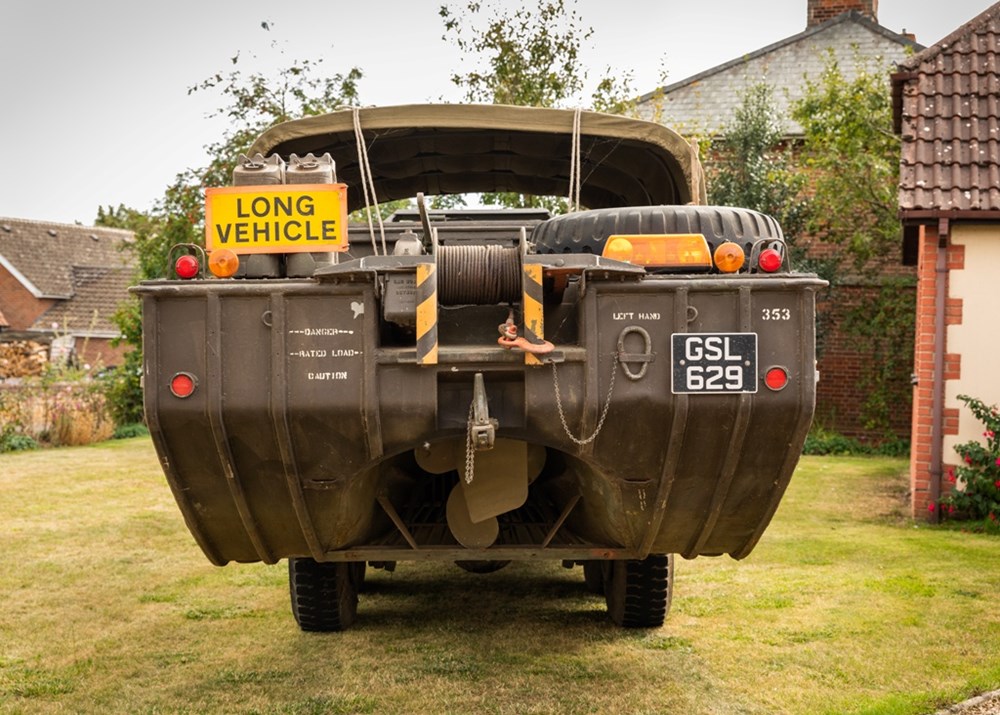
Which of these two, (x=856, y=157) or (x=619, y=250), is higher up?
(x=856, y=157)

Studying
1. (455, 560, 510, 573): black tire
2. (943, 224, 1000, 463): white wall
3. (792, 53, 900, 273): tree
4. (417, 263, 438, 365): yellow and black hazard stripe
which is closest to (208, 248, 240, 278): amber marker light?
(417, 263, 438, 365): yellow and black hazard stripe

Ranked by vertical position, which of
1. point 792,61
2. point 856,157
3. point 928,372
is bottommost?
point 928,372

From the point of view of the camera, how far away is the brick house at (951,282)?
10.6m

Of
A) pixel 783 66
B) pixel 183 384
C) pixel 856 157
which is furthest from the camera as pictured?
pixel 783 66

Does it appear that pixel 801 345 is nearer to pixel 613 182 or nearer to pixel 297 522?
pixel 297 522

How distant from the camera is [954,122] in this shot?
1135 centimetres

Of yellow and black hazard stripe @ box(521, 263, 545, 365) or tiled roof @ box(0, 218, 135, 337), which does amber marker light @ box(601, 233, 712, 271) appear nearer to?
yellow and black hazard stripe @ box(521, 263, 545, 365)

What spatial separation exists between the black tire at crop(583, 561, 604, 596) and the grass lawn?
68mm

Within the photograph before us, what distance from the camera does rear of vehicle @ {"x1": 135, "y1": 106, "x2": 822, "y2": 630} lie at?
14.4ft

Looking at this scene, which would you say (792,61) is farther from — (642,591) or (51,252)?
(51,252)

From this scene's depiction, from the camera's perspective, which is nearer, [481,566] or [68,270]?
[481,566]

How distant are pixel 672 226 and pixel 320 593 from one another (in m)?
2.69

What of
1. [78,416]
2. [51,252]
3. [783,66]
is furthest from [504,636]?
[51,252]

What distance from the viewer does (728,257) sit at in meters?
4.50
